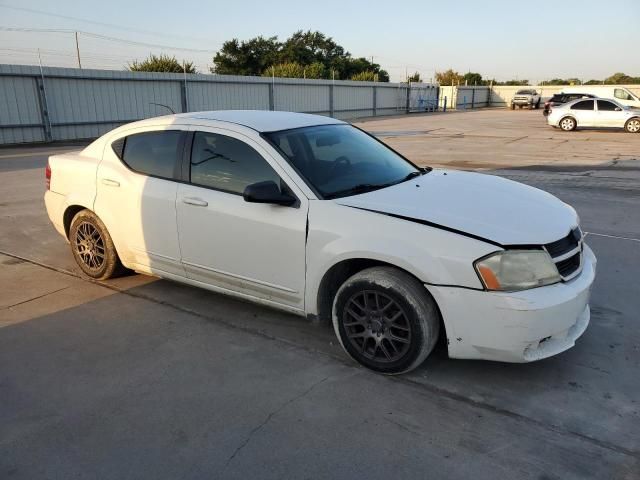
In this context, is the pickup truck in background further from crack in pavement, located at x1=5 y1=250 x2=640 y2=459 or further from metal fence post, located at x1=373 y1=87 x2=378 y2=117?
crack in pavement, located at x1=5 y1=250 x2=640 y2=459

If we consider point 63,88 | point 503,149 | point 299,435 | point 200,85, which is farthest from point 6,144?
point 299,435

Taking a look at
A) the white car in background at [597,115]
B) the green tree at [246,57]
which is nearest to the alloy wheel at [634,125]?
the white car in background at [597,115]

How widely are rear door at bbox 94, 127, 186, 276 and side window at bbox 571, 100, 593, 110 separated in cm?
2364

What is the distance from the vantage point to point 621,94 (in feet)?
93.8

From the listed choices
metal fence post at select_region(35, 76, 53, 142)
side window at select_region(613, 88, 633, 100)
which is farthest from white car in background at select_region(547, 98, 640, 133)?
metal fence post at select_region(35, 76, 53, 142)

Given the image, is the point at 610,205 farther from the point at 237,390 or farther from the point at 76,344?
the point at 76,344

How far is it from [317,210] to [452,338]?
3.84ft

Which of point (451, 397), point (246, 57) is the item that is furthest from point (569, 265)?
point (246, 57)

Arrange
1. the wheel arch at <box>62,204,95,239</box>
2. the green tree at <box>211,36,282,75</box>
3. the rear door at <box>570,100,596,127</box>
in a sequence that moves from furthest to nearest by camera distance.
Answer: the green tree at <box>211,36,282,75</box> → the rear door at <box>570,100,596,127</box> → the wheel arch at <box>62,204,95,239</box>

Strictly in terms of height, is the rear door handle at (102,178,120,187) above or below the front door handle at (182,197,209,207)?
above

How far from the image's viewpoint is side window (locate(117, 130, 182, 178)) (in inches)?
168

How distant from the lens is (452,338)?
310 centimetres

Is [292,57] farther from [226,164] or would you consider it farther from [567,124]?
[226,164]

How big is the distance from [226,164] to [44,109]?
18700 millimetres
